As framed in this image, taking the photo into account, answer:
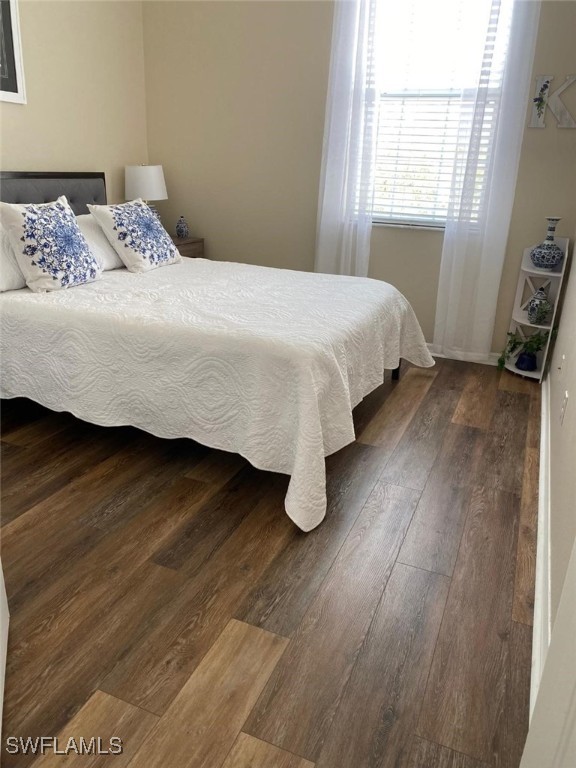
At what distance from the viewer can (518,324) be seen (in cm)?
399

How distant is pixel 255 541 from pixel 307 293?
1.41m

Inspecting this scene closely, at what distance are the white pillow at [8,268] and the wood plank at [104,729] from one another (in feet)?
6.72

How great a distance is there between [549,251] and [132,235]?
2.55m

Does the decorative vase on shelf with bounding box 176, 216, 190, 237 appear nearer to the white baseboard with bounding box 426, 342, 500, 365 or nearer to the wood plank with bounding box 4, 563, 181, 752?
the white baseboard with bounding box 426, 342, 500, 365

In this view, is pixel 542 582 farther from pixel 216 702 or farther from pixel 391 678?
pixel 216 702

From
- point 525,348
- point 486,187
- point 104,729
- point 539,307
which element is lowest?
Answer: point 104,729

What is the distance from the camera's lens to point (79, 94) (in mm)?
3924

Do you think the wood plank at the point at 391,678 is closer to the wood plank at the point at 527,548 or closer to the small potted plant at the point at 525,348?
the wood plank at the point at 527,548

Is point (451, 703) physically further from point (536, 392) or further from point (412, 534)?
point (536, 392)

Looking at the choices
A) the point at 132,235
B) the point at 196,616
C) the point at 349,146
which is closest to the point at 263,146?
the point at 349,146

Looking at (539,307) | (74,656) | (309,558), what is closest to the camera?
(74,656)

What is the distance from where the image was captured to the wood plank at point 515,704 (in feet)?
4.41

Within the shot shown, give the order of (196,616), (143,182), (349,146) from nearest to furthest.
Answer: (196,616), (349,146), (143,182)

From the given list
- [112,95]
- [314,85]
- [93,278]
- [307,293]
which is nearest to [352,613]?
[307,293]
